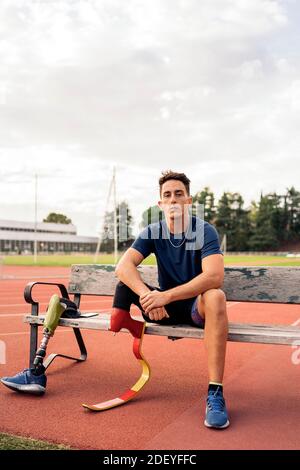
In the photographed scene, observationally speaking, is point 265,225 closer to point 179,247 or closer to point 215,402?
point 179,247

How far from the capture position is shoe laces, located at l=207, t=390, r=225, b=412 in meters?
3.34

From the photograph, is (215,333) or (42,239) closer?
(215,333)

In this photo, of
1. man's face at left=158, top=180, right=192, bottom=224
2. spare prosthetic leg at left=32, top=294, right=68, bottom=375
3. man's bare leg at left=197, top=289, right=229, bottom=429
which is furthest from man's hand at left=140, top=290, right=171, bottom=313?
spare prosthetic leg at left=32, top=294, right=68, bottom=375

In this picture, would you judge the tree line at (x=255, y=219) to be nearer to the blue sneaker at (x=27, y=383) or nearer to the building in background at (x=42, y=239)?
the building in background at (x=42, y=239)

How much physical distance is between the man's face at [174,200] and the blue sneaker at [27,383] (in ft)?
5.16

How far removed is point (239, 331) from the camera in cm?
371

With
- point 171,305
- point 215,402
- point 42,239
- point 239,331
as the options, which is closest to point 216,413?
point 215,402

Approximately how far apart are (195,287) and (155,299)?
12.5 inches

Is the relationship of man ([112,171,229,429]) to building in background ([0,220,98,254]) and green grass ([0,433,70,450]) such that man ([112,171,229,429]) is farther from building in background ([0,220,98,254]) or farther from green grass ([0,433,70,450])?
building in background ([0,220,98,254])

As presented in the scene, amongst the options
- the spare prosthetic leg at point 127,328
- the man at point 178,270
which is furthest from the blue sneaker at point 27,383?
the man at point 178,270

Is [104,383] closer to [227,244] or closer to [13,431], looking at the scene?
[13,431]

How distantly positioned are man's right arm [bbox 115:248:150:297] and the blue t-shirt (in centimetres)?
5

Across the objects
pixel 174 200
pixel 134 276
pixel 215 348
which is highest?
pixel 174 200
